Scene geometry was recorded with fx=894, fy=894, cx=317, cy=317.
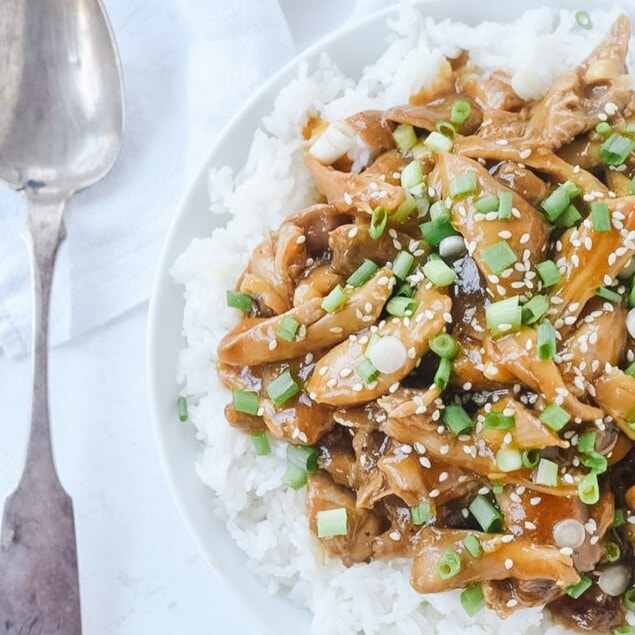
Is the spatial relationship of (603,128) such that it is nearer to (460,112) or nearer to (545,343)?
(460,112)

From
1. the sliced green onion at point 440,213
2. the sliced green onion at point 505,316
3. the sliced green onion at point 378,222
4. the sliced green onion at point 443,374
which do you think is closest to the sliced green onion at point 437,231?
the sliced green onion at point 440,213

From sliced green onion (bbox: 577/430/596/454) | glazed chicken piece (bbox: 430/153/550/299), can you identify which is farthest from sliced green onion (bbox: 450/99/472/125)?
sliced green onion (bbox: 577/430/596/454)

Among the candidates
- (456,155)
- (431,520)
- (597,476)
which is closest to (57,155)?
(456,155)

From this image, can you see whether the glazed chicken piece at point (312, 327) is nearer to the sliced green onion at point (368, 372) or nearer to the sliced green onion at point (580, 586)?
the sliced green onion at point (368, 372)

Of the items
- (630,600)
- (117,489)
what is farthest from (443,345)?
(117,489)

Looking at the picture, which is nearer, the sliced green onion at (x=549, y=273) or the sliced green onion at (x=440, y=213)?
the sliced green onion at (x=549, y=273)

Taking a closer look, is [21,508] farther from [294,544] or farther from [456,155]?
[456,155]

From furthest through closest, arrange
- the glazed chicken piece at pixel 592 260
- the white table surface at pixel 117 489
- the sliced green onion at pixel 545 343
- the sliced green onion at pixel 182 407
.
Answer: the white table surface at pixel 117 489
the sliced green onion at pixel 182 407
the glazed chicken piece at pixel 592 260
the sliced green onion at pixel 545 343
